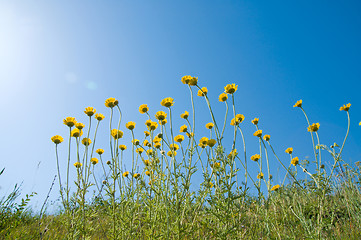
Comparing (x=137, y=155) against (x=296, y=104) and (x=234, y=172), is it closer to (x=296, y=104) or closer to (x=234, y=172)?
(x=234, y=172)

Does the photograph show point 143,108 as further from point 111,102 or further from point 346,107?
point 346,107

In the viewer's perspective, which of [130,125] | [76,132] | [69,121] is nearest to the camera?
[69,121]

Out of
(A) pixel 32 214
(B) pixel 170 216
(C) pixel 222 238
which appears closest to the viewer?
(C) pixel 222 238

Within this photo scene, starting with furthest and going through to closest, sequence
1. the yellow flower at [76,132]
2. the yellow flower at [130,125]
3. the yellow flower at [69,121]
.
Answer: the yellow flower at [130,125] → the yellow flower at [76,132] → the yellow flower at [69,121]

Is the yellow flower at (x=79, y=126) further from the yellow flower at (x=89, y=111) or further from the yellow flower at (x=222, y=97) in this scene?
the yellow flower at (x=222, y=97)

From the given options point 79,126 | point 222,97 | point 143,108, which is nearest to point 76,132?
point 79,126

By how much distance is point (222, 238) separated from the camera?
201cm

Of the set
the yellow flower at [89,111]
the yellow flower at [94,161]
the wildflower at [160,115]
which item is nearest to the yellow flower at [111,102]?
the yellow flower at [89,111]

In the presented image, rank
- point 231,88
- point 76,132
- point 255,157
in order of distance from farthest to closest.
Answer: point 255,157 → point 76,132 → point 231,88

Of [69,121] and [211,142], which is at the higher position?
[69,121]

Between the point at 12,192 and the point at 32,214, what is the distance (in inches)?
109

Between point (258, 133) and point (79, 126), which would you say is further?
point (258, 133)

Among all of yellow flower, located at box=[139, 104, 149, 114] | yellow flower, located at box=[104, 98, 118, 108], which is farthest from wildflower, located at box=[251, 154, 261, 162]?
yellow flower, located at box=[104, 98, 118, 108]

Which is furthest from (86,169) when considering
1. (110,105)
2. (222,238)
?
(222,238)
